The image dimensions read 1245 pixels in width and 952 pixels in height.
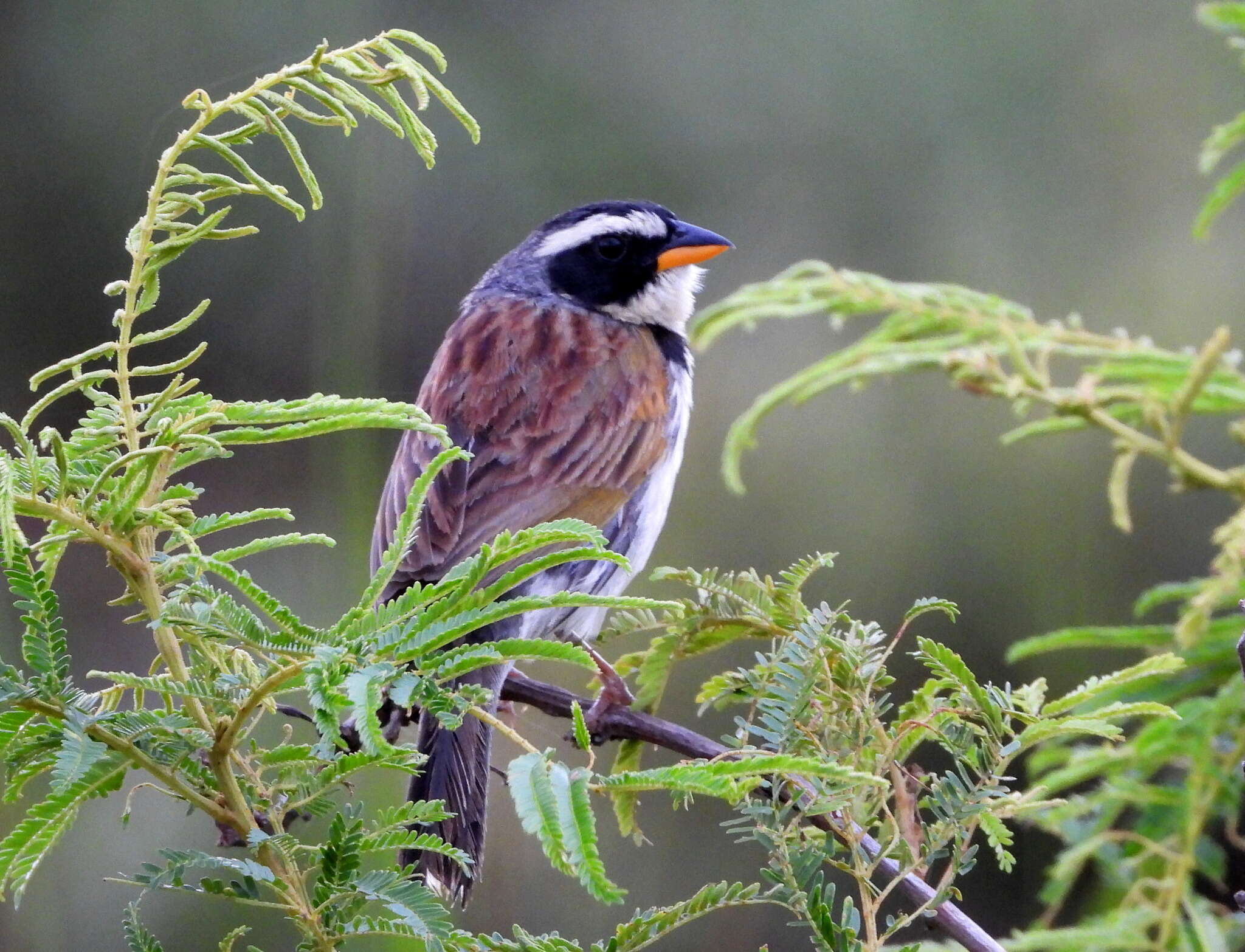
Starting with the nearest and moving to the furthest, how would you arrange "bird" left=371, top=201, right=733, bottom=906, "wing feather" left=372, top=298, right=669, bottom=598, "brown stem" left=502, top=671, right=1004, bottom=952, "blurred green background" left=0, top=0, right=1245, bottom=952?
Result: "brown stem" left=502, top=671, right=1004, bottom=952, "bird" left=371, top=201, right=733, bottom=906, "wing feather" left=372, top=298, right=669, bottom=598, "blurred green background" left=0, top=0, right=1245, bottom=952

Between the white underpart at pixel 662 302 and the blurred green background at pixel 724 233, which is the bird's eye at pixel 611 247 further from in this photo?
the blurred green background at pixel 724 233

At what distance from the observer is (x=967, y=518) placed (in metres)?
5.60

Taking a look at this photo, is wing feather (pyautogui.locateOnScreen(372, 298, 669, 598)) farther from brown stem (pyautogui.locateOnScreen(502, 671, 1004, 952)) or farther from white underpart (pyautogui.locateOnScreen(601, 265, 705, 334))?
brown stem (pyautogui.locateOnScreen(502, 671, 1004, 952))

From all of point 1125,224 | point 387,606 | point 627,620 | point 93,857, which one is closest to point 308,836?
point 93,857

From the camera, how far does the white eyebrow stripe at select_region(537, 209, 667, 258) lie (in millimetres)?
3672

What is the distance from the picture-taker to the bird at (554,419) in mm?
2590

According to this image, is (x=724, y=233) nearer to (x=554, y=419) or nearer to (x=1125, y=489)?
(x=554, y=419)

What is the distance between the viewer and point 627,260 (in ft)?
12.3

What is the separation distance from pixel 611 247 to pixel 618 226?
8 centimetres

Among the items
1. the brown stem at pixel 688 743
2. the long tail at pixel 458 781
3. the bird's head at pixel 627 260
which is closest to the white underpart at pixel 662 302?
the bird's head at pixel 627 260

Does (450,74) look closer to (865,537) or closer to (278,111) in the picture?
(865,537)

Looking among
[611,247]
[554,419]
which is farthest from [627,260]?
[554,419]

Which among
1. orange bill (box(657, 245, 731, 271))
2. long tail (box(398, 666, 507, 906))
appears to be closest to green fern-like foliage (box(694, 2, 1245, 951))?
long tail (box(398, 666, 507, 906))

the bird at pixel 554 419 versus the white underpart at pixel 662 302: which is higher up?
the white underpart at pixel 662 302
